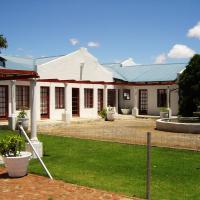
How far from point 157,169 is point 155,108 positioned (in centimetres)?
2138

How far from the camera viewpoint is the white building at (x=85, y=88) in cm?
2309

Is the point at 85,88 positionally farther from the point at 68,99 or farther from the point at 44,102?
the point at 44,102

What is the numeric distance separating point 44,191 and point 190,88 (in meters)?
12.4

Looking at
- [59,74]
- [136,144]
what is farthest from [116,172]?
[59,74]

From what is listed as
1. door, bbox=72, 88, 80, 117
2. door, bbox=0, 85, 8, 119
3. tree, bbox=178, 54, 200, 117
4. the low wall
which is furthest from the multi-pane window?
tree, bbox=178, 54, 200, 117

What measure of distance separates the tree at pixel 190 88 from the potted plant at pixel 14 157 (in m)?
11.3

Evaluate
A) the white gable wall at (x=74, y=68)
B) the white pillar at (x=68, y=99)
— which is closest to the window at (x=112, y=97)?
the white gable wall at (x=74, y=68)

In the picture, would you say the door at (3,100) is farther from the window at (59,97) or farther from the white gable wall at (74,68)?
the window at (59,97)

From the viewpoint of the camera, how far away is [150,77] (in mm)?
31125

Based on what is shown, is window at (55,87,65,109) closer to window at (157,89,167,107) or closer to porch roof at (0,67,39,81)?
window at (157,89,167,107)

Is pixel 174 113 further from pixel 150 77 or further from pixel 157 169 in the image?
pixel 157 169

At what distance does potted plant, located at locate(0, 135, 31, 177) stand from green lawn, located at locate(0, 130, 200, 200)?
1.80ft

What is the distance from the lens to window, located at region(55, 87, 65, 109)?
988 inches

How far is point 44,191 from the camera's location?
274 inches
